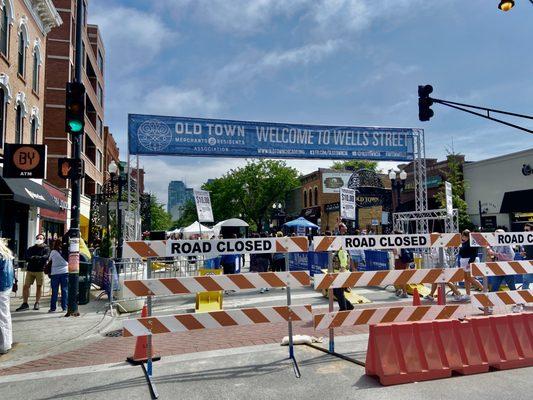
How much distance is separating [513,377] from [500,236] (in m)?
3.11

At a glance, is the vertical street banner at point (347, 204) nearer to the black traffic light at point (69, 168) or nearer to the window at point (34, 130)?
the black traffic light at point (69, 168)

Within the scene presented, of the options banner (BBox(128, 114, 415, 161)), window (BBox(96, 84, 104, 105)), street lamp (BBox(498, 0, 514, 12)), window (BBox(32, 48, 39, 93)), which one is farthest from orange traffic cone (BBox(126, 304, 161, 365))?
window (BBox(96, 84, 104, 105))

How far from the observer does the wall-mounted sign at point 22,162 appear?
46.2 ft

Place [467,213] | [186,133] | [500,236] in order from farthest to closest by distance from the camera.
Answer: [467,213], [186,133], [500,236]

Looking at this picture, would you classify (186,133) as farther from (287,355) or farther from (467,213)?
(467,213)

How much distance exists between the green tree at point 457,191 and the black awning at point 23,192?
89.0 ft

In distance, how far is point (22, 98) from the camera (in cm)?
1908

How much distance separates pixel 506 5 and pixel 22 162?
1498 centimetres

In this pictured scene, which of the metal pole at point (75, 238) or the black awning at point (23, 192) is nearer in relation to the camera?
the metal pole at point (75, 238)

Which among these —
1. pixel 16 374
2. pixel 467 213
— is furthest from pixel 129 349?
pixel 467 213

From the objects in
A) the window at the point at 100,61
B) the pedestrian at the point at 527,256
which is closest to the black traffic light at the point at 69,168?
the pedestrian at the point at 527,256

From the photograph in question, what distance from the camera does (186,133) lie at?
58.5 ft

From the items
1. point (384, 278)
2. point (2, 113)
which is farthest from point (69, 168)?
Answer: point (2, 113)

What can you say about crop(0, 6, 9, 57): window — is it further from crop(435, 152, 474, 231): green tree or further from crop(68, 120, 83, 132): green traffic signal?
crop(435, 152, 474, 231): green tree
